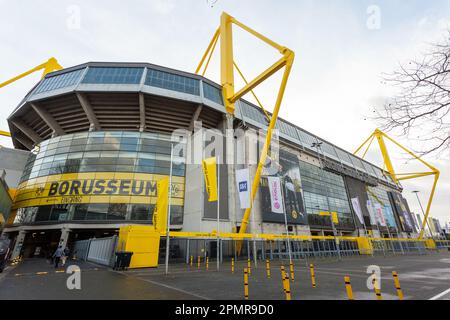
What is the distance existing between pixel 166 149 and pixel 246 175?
17250 millimetres

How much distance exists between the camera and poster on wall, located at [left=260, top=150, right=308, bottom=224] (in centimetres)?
3138

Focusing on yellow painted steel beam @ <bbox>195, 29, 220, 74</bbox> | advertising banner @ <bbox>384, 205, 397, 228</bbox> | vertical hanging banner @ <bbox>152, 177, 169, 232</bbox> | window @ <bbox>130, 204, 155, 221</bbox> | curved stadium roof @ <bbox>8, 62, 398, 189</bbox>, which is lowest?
vertical hanging banner @ <bbox>152, 177, 169, 232</bbox>

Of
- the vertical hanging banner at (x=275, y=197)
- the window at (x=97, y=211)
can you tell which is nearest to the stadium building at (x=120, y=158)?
the window at (x=97, y=211)

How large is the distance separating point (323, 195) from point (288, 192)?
48.6ft

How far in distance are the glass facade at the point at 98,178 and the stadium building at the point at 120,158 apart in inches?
5.3

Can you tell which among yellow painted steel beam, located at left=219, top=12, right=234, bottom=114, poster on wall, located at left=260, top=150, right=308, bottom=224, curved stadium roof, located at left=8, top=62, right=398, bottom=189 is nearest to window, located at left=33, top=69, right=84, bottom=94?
curved stadium roof, located at left=8, top=62, right=398, bottom=189

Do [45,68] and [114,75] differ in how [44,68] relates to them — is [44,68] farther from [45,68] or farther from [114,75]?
[114,75]

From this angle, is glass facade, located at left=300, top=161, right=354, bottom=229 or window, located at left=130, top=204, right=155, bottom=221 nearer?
window, located at left=130, top=204, right=155, bottom=221

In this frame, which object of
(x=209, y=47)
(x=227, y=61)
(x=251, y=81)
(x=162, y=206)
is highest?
(x=209, y=47)

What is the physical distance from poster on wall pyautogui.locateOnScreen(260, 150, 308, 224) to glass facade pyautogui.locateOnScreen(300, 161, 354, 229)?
12.3ft

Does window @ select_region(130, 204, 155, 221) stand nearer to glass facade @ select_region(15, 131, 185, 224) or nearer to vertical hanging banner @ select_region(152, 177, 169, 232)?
glass facade @ select_region(15, 131, 185, 224)

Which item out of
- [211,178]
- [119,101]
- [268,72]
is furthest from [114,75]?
[211,178]

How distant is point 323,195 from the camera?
45.8 m
